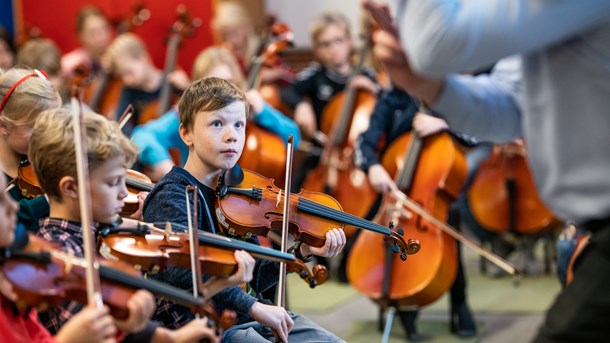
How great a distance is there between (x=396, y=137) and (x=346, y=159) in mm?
569

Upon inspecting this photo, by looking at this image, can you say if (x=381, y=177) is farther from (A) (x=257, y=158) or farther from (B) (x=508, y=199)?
(B) (x=508, y=199)

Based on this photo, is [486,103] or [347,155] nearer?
[486,103]

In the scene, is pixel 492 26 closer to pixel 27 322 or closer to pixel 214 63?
pixel 27 322

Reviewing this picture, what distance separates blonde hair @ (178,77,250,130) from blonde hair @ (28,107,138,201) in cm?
39

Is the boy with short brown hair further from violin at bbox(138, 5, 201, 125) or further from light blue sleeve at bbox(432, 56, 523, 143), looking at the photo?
violin at bbox(138, 5, 201, 125)

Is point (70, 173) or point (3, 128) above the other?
point (70, 173)

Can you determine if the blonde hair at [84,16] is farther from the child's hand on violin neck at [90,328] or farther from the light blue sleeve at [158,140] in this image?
the child's hand on violin neck at [90,328]

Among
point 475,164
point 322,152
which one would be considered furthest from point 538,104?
point 322,152

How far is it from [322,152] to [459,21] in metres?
3.34

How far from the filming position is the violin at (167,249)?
1.76 metres

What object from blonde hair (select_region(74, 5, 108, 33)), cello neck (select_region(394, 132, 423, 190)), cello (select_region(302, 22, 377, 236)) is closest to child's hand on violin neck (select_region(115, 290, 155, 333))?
cello neck (select_region(394, 132, 423, 190))

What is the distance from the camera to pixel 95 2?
21.9 ft

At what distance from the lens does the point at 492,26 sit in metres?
1.33

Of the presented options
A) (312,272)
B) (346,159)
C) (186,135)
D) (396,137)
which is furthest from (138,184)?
(346,159)
